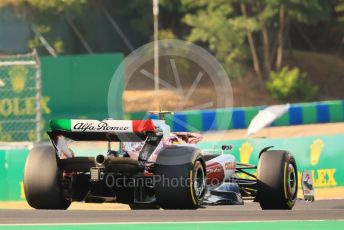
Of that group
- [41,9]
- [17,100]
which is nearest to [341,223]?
[17,100]

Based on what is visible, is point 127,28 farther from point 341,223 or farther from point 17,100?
point 341,223

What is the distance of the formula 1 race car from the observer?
13109 mm

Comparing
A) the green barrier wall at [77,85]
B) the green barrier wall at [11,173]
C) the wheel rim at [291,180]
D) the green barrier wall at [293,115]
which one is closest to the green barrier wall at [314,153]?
the green barrier wall at [11,173]

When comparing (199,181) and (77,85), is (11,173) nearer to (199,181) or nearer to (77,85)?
(199,181)

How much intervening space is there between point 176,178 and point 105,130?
3.51ft

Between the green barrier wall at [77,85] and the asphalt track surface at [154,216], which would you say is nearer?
the asphalt track surface at [154,216]

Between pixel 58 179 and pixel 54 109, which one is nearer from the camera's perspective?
pixel 58 179

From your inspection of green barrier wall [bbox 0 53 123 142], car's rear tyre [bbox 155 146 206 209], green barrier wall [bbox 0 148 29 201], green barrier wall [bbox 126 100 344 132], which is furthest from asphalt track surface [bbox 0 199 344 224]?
green barrier wall [bbox 126 100 344 132]

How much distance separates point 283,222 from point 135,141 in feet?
8.61

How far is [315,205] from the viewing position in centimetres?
1625

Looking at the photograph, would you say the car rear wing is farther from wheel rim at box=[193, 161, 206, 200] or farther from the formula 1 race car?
wheel rim at box=[193, 161, 206, 200]

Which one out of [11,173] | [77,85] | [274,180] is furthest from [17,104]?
[274,180]

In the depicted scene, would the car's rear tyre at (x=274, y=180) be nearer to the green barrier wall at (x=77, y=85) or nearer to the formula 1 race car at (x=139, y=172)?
the formula 1 race car at (x=139, y=172)

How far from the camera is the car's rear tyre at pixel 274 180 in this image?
555 inches
